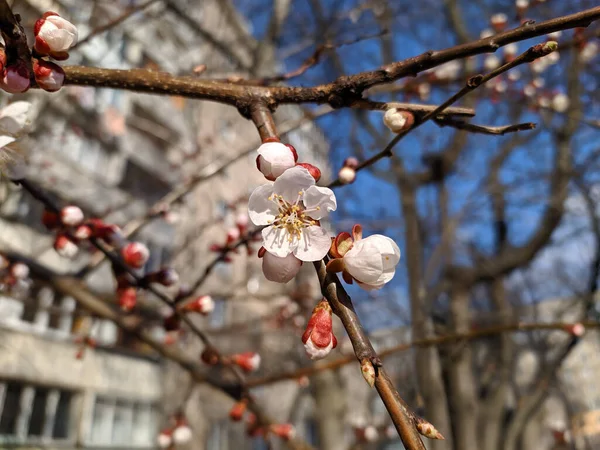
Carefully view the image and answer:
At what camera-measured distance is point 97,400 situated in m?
8.16

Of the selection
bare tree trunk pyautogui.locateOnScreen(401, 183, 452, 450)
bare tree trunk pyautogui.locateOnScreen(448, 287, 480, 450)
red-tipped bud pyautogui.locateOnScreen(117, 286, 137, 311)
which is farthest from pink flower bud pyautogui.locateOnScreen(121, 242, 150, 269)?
bare tree trunk pyautogui.locateOnScreen(448, 287, 480, 450)

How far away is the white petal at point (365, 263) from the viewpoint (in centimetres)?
69

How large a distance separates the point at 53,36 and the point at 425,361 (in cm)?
255

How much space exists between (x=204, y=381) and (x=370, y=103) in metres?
1.41

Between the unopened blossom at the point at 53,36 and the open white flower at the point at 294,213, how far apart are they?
454mm

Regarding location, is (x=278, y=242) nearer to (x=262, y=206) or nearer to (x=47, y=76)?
(x=262, y=206)

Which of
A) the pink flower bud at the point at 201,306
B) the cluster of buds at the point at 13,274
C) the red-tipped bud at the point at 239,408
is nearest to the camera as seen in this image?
the pink flower bud at the point at 201,306

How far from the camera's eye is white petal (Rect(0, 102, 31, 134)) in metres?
0.95

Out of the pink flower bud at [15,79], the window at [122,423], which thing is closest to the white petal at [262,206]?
the pink flower bud at [15,79]

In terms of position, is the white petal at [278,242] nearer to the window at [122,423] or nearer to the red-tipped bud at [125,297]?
the red-tipped bud at [125,297]

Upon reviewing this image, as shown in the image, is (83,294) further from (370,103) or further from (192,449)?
(192,449)

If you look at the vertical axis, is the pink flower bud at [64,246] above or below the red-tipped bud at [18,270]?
below

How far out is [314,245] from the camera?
701 mm

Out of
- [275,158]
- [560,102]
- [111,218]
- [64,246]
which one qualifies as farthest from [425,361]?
[111,218]
